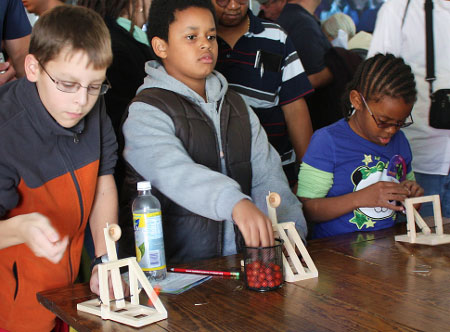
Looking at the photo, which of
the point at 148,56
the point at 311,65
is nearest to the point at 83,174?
the point at 148,56

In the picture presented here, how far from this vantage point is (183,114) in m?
1.61

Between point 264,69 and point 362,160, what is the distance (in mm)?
613

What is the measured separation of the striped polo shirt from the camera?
89.0 inches

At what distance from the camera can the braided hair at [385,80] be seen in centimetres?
191

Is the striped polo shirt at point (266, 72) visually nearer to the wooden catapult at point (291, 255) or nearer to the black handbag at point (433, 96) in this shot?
the black handbag at point (433, 96)

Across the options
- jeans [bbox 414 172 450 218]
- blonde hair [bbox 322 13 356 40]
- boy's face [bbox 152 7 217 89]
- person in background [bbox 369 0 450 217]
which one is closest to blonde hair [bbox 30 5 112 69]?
boy's face [bbox 152 7 217 89]

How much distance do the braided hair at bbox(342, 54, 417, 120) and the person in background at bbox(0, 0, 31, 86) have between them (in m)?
1.21

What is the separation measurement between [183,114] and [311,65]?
1356 millimetres

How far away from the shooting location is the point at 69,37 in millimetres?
1304

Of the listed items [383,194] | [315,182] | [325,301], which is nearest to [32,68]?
[325,301]

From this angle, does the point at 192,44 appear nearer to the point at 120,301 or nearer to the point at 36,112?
the point at 36,112

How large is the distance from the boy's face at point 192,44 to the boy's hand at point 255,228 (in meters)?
0.62

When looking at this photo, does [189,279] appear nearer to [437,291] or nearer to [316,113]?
[437,291]

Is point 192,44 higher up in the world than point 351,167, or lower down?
higher up
